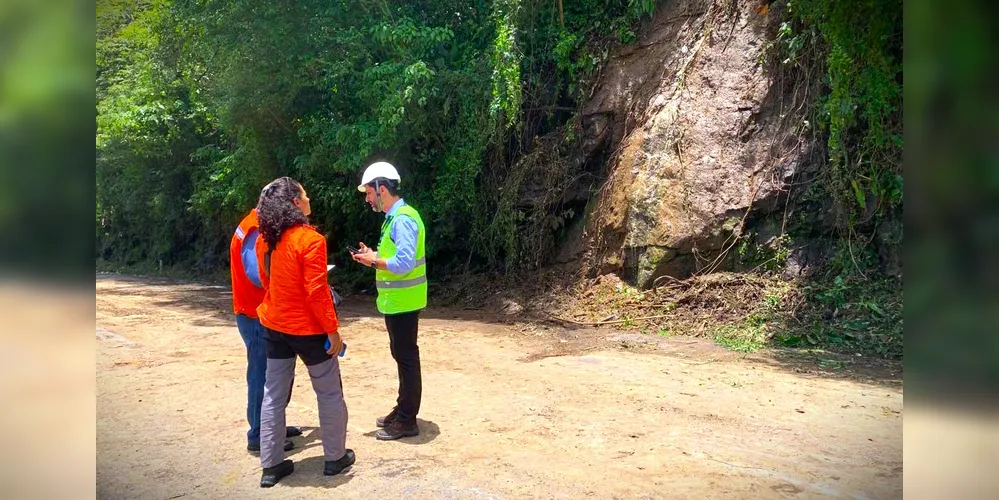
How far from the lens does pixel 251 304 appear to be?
460 cm

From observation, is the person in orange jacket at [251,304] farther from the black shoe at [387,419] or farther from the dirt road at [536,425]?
the black shoe at [387,419]

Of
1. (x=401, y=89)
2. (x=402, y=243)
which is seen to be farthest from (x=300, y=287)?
(x=401, y=89)

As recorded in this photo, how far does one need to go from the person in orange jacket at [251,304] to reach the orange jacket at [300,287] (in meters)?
0.40

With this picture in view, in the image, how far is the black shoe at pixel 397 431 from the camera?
4969 mm

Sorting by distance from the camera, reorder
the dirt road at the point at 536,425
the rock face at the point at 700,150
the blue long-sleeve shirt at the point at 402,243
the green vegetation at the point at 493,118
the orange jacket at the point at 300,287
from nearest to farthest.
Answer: the orange jacket at the point at 300,287 < the dirt road at the point at 536,425 < the blue long-sleeve shirt at the point at 402,243 < the green vegetation at the point at 493,118 < the rock face at the point at 700,150

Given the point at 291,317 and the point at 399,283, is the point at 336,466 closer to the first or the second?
the point at 291,317

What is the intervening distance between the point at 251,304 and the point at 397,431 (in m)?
1.31

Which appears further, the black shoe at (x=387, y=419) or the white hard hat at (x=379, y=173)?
the black shoe at (x=387, y=419)

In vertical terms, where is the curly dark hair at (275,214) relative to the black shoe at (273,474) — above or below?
above

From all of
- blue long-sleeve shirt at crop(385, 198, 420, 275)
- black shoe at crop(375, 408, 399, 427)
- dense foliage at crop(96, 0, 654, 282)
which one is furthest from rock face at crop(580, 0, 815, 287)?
blue long-sleeve shirt at crop(385, 198, 420, 275)

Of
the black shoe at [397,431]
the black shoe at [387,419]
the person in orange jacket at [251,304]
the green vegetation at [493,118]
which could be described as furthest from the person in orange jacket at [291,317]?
the green vegetation at [493,118]

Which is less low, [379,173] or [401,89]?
[401,89]

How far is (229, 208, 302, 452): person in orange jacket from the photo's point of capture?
14.6ft
